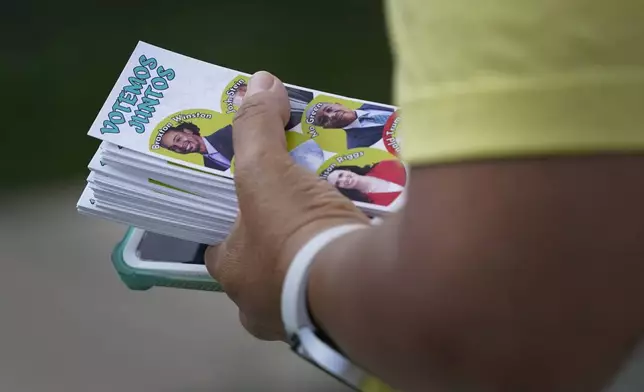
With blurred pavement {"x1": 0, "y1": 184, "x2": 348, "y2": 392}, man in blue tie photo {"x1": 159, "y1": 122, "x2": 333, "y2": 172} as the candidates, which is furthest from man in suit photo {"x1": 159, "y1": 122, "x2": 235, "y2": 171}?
blurred pavement {"x1": 0, "y1": 184, "x2": 348, "y2": 392}

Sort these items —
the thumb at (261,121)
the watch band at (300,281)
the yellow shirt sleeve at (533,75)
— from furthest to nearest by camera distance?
the thumb at (261,121) → the watch band at (300,281) → the yellow shirt sleeve at (533,75)

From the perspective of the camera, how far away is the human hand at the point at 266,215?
15.3 inches

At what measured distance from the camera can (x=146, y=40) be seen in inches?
32.2

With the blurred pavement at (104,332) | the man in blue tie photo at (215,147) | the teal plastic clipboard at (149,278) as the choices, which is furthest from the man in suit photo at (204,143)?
the blurred pavement at (104,332)

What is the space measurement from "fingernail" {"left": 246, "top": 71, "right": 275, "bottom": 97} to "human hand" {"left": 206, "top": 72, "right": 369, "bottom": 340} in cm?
2

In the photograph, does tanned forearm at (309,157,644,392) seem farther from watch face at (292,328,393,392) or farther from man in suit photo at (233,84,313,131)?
man in suit photo at (233,84,313,131)

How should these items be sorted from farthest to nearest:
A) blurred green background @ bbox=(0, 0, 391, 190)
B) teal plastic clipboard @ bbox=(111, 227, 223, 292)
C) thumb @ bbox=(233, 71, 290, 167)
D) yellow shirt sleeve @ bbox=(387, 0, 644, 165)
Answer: blurred green background @ bbox=(0, 0, 391, 190)
teal plastic clipboard @ bbox=(111, 227, 223, 292)
thumb @ bbox=(233, 71, 290, 167)
yellow shirt sleeve @ bbox=(387, 0, 644, 165)

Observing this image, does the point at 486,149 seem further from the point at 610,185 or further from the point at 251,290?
the point at 251,290

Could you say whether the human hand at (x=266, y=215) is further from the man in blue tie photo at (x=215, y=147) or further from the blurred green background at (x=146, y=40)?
the blurred green background at (x=146, y=40)

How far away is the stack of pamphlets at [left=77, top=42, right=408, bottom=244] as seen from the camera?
0.49 metres

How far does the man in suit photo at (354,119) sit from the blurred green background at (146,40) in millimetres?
250

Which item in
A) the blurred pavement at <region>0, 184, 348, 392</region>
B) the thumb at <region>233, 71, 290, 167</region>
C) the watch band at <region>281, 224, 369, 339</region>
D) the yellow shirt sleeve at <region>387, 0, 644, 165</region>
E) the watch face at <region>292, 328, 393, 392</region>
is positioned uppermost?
the yellow shirt sleeve at <region>387, 0, 644, 165</region>

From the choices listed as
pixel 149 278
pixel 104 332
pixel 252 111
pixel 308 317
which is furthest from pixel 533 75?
pixel 104 332

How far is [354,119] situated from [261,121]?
84 millimetres
